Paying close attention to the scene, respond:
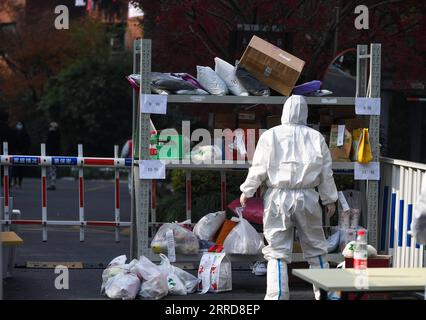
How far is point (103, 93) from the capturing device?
1233 inches

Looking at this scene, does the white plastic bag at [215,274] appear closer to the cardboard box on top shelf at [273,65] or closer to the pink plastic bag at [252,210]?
the pink plastic bag at [252,210]

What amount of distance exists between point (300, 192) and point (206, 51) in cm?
614

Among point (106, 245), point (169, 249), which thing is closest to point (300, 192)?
point (169, 249)

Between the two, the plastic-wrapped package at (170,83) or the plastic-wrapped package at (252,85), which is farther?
the plastic-wrapped package at (252,85)

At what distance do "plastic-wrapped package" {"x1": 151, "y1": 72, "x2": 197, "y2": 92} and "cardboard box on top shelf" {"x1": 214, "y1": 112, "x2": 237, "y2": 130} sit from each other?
0.95 metres

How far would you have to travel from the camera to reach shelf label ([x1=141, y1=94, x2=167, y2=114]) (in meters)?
9.38

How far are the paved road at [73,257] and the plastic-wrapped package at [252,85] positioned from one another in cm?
205

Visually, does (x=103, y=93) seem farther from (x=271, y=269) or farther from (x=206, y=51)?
(x=271, y=269)

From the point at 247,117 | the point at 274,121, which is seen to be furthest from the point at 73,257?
the point at 274,121

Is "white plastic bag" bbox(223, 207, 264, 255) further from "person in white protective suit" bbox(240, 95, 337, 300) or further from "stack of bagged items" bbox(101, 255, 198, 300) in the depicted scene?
"person in white protective suit" bbox(240, 95, 337, 300)

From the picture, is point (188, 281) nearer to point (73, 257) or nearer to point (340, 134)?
point (340, 134)

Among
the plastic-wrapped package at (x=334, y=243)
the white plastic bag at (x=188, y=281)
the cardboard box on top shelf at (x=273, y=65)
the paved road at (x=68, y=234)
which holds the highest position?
the cardboard box on top shelf at (x=273, y=65)

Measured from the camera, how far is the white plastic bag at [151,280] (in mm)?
8961

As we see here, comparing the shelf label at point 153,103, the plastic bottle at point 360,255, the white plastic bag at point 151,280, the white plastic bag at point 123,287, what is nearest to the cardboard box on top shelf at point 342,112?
the shelf label at point 153,103
